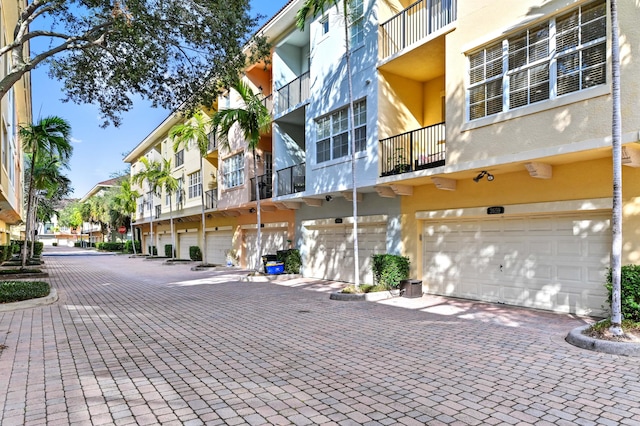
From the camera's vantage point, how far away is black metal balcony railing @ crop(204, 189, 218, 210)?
24.9m

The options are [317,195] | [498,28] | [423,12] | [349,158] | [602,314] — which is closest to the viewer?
[602,314]

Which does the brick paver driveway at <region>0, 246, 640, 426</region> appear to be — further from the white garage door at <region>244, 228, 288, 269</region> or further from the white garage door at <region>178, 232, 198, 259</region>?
the white garage door at <region>178, 232, 198, 259</region>

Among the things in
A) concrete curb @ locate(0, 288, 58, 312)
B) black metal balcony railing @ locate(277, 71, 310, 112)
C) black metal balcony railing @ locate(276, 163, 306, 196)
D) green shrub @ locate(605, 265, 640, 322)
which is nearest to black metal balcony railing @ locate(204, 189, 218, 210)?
black metal balcony railing @ locate(276, 163, 306, 196)

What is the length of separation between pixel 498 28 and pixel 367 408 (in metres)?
8.85

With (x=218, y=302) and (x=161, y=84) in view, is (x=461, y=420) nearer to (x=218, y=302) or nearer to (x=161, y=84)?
(x=218, y=302)

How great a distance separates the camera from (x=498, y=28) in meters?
9.45

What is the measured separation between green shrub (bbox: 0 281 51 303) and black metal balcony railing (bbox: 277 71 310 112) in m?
11.1

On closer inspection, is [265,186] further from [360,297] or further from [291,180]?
[360,297]

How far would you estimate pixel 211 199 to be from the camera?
25422 millimetres

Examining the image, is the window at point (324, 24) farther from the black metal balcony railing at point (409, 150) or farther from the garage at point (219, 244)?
the garage at point (219, 244)

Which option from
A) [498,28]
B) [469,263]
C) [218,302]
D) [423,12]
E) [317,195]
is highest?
[423,12]

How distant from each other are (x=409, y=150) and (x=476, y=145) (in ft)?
10.1

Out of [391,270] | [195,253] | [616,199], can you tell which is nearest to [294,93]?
[391,270]

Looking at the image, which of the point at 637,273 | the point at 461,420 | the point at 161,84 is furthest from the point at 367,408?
the point at 161,84
